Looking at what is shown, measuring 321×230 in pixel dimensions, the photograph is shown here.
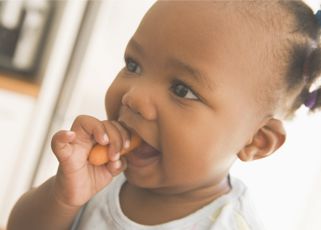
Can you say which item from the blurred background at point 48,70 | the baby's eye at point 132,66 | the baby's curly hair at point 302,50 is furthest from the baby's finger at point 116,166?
the blurred background at point 48,70

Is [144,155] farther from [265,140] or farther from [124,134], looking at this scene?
[265,140]

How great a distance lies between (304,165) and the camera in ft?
3.45

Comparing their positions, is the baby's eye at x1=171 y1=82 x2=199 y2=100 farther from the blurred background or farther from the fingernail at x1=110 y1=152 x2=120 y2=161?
the blurred background

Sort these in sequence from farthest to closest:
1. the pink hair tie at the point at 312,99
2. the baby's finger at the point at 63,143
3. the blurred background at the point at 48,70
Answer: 1. the blurred background at the point at 48,70
2. the pink hair tie at the point at 312,99
3. the baby's finger at the point at 63,143

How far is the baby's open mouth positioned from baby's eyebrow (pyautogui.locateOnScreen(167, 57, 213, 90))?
0.12m

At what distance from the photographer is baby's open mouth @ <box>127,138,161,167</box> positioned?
2.21 feet

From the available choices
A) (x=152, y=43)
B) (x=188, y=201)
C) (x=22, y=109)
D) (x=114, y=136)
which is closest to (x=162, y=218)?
(x=188, y=201)

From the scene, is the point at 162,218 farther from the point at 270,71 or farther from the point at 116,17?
the point at 116,17

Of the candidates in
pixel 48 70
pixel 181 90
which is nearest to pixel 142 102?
pixel 181 90

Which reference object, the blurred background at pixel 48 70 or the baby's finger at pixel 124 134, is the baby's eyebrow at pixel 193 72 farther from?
the blurred background at pixel 48 70

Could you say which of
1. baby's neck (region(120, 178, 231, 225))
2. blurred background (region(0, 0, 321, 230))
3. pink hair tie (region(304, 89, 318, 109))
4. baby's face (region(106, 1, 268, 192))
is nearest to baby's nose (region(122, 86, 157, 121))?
baby's face (region(106, 1, 268, 192))

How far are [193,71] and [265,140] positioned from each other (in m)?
0.17

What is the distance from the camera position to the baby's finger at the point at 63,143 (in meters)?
0.62

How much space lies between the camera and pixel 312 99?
76 cm
